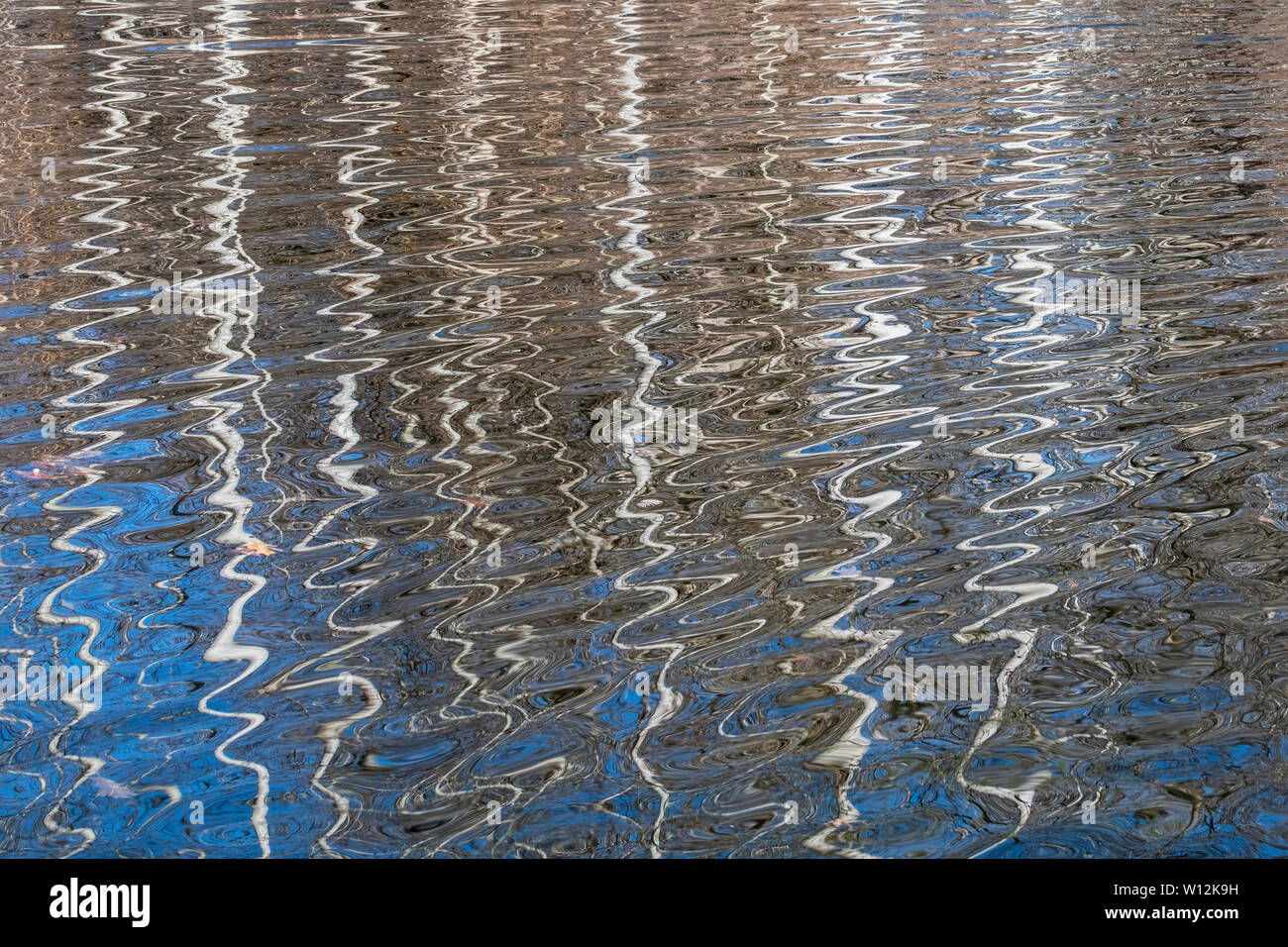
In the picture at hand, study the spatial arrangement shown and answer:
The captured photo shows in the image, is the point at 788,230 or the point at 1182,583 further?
the point at 788,230

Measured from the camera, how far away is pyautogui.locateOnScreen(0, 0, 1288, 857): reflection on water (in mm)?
4281

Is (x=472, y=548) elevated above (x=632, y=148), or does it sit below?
below

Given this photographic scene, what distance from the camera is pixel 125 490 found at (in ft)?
20.6

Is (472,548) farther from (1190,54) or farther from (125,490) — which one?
(1190,54)

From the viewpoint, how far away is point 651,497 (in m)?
6.09

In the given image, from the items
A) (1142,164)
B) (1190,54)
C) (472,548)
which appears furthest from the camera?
(1190,54)

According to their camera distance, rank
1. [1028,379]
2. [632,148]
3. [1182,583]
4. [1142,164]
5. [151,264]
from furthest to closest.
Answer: [632,148]
[1142,164]
[151,264]
[1028,379]
[1182,583]

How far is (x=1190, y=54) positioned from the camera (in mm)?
17172

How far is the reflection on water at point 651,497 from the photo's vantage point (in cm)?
428
